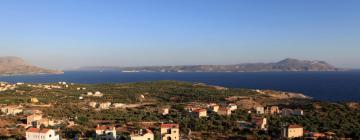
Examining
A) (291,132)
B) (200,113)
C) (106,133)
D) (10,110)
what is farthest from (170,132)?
(10,110)

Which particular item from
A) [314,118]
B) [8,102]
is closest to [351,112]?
[314,118]

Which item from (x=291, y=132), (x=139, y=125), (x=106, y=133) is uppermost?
(x=106, y=133)

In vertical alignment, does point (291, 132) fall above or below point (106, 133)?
below

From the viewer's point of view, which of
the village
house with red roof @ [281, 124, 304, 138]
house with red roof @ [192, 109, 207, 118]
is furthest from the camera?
house with red roof @ [192, 109, 207, 118]

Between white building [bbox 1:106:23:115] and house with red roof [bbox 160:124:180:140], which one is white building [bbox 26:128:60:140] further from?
white building [bbox 1:106:23:115]

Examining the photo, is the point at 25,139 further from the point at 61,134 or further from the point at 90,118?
the point at 90,118

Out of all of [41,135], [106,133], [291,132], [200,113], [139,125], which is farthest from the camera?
[200,113]

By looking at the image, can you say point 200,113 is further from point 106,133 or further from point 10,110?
point 10,110

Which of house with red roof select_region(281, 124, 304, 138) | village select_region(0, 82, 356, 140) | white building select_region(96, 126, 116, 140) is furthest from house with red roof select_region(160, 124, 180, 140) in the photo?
house with red roof select_region(281, 124, 304, 138)

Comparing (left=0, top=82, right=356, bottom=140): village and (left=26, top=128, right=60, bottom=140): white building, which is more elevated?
(left=26, top=128, right=60, bottom=140): white building

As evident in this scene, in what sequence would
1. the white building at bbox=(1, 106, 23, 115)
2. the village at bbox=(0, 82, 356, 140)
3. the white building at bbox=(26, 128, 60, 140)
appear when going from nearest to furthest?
1. the white building at bbox=(26, 128, 60, 140)
2. the village at bbox=(0, 82, 356, 140)
3. the white building at bbox=(1, 106, 23, 115)

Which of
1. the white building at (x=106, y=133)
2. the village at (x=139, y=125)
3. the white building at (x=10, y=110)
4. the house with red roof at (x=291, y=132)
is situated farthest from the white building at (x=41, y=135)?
the white building at (x=10, y=110)
